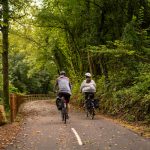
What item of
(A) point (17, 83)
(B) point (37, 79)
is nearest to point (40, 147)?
(A) point (17, 83)

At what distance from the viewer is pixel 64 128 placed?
52.8 ft

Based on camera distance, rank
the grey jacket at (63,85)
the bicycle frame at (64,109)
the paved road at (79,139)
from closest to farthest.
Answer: the paved road at (79,139)
the bicycle frame at (64,109)
the grey jacket at (63,85)

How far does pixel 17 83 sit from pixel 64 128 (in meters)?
52.4

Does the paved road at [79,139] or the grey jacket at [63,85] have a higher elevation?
the grey jacket at [63,85]

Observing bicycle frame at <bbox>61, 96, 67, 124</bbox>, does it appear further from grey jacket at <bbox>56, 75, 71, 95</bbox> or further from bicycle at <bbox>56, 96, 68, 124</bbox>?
grey jacket at <bbox>56, 75, 71, 95</bbox>

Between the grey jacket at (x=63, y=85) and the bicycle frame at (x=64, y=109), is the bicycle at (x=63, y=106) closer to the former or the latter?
the bicycle frame at (x=64, y=109)

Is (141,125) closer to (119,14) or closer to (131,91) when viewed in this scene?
(131,91)

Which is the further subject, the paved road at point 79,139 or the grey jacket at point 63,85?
the grey jacket at point 63,85

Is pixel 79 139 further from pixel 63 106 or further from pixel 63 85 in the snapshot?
pixel 63 85

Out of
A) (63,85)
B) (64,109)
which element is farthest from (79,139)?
(63,85)

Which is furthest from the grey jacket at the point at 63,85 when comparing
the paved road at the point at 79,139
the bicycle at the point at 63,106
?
the paved road at the point at 79,139

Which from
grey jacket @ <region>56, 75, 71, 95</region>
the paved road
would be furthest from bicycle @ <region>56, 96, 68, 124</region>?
the paved road

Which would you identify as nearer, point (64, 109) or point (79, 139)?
point (79, 139)

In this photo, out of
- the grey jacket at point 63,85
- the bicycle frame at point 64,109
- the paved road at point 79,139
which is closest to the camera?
the paved road at point 79,139
